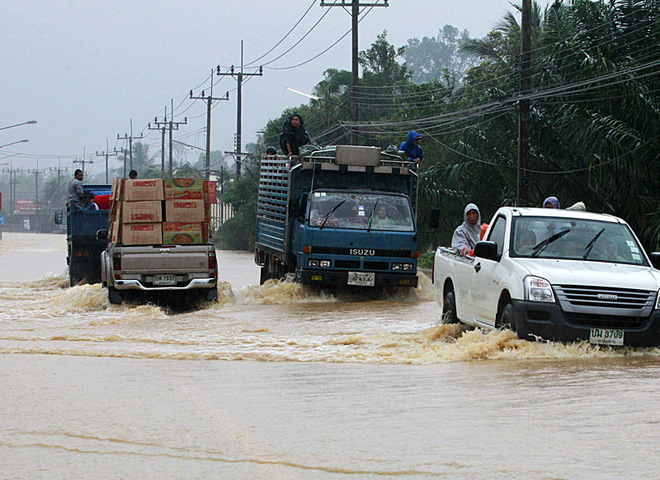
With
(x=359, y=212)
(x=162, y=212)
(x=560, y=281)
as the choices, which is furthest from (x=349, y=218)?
(x=560, y=281)

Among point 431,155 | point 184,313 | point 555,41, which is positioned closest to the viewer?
point 184,313

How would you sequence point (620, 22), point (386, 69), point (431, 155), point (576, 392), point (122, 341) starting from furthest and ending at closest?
point (386, 69) → point (431, 155) → point (620, 22) → point (122, 341) → point (576, 392)

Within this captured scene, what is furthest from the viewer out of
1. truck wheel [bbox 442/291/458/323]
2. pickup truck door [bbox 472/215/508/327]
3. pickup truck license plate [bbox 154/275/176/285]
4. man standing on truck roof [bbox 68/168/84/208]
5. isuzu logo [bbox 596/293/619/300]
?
man standing on truck roof [bbox 68/168/84/208]

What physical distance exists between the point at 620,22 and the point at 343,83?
1433 inches

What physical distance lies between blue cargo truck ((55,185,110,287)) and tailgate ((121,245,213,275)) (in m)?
4.78

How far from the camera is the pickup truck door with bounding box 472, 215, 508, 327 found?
37.0 ft

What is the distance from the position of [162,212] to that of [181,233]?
469 mm

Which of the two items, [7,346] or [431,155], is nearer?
[7,346]

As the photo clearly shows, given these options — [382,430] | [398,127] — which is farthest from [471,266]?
[398,127]

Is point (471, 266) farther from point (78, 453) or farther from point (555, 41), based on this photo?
point (555, 41)

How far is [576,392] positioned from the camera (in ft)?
28.2

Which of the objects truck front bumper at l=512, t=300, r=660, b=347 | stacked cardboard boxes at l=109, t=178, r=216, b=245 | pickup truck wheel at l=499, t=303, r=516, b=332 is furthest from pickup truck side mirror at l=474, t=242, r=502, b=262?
stacked cardboard boxes at l=109, t=178, r=216, b=245

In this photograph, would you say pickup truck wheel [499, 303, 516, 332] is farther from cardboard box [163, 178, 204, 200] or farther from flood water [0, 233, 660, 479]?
cardboard box [163, 178, 204, 200]

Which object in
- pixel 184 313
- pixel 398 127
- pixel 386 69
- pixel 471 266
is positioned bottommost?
pixel 184 313
